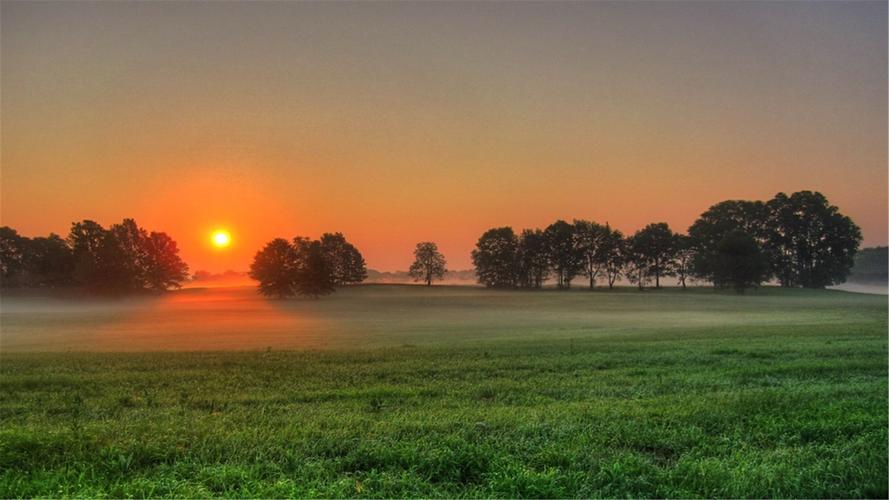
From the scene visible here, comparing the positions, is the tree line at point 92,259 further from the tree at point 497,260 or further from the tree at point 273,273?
the tree at point 497,260

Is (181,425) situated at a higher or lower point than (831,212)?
lower

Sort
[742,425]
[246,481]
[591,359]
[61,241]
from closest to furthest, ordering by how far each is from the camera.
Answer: [246,481] < [742,425] < [591,359] < [61,241]

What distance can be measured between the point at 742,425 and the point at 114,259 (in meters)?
44.9

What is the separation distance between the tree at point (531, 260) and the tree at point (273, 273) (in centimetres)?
3856

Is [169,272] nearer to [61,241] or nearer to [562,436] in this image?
[61,241]

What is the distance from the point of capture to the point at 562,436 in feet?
19.8

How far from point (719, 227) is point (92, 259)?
8666cm

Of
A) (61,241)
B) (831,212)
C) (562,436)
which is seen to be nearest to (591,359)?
(562,436)

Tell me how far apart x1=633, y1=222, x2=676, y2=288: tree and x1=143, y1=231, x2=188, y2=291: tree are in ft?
249

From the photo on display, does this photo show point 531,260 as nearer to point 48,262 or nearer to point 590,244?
point 590,244

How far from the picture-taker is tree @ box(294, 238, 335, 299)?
7712 cm

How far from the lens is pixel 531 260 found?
95.2m

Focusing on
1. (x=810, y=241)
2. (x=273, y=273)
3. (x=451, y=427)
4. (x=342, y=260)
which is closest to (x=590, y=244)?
(x=810, y=241)

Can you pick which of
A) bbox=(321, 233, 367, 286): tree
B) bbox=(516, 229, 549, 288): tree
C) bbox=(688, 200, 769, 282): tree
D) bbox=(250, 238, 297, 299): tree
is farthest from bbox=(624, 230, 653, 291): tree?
bbox=(250, 238, 297, 299): tree
